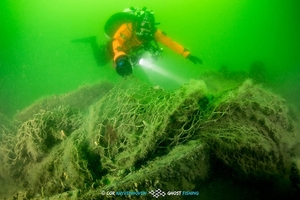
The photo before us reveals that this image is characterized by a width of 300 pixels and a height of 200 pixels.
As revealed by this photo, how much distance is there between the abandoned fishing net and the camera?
245 centimetres

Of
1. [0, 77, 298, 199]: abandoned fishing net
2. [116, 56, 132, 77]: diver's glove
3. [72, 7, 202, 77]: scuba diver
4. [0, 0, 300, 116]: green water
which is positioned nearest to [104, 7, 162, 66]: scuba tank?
[72, 7, 202, 77]: scuba diver

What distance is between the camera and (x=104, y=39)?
55.6 feet

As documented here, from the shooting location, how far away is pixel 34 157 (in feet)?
12.0

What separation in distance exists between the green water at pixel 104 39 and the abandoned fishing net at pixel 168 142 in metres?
8.01

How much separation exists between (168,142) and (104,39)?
15.4 meters

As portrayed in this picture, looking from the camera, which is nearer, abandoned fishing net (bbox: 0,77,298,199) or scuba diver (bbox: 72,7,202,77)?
abandoned fishing net (bbox: 0,77,298,199)

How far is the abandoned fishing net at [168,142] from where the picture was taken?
2.45 m

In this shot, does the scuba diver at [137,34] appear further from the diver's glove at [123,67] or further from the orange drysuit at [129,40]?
the diver's glove at [123,67]

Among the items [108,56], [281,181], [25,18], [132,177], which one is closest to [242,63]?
[108,56]

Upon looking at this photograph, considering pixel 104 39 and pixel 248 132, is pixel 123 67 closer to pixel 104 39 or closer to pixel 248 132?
pixel 248 132

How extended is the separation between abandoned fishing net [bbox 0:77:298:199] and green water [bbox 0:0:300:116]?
26.3 ft

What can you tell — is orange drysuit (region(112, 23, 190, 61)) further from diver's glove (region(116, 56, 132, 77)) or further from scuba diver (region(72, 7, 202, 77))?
diver's glove (region(116, 56, 132, 77))

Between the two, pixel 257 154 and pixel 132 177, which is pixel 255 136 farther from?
pixel 132 177

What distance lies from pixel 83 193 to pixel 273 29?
2108cm
